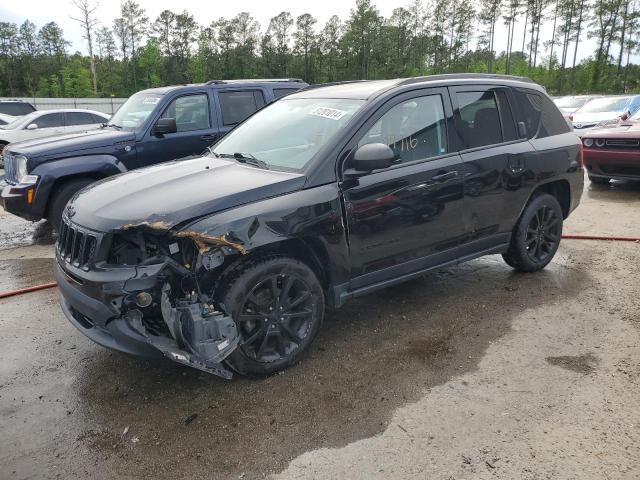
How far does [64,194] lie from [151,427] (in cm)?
448

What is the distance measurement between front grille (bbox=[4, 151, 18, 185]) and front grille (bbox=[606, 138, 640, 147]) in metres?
9.34

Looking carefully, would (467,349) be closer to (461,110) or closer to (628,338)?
(628,338)

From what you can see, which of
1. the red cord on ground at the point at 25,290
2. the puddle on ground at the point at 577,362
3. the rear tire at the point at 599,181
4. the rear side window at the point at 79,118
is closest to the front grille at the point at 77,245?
the red cord on ground at the point at 25,290

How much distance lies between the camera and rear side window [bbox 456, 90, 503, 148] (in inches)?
167

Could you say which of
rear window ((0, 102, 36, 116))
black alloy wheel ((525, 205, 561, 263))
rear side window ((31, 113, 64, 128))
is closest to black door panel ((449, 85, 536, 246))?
black alloy wheel ((525, 205, 561, 263))

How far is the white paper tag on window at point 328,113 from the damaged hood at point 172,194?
67cm

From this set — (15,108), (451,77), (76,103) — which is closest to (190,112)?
(451,77)

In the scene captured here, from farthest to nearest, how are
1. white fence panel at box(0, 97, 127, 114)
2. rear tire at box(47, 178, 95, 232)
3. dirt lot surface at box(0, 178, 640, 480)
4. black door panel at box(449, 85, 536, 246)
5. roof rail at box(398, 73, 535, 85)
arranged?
white fence panel at box(0, 97, 127, 114)
rear tire at box(47, 178, 95, 232)
black door panel at box(449, 85, 536, 246)
roof rail at box(398, 73, 535, 85)
dirt lot surface at box(0, 178, 640, 480)

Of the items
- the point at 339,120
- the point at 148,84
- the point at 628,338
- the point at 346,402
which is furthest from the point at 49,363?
the point at 148,84

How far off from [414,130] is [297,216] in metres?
1.32

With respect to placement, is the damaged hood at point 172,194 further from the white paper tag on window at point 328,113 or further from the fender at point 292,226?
the white paper tag on window at point 328,113

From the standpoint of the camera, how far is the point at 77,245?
10.5ft

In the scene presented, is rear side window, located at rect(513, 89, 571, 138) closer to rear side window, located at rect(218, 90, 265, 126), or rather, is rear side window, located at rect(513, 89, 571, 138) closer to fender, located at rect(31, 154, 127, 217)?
rear side window, located at rect(218, 90, 265, 126)

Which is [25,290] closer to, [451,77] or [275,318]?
[275,318]
